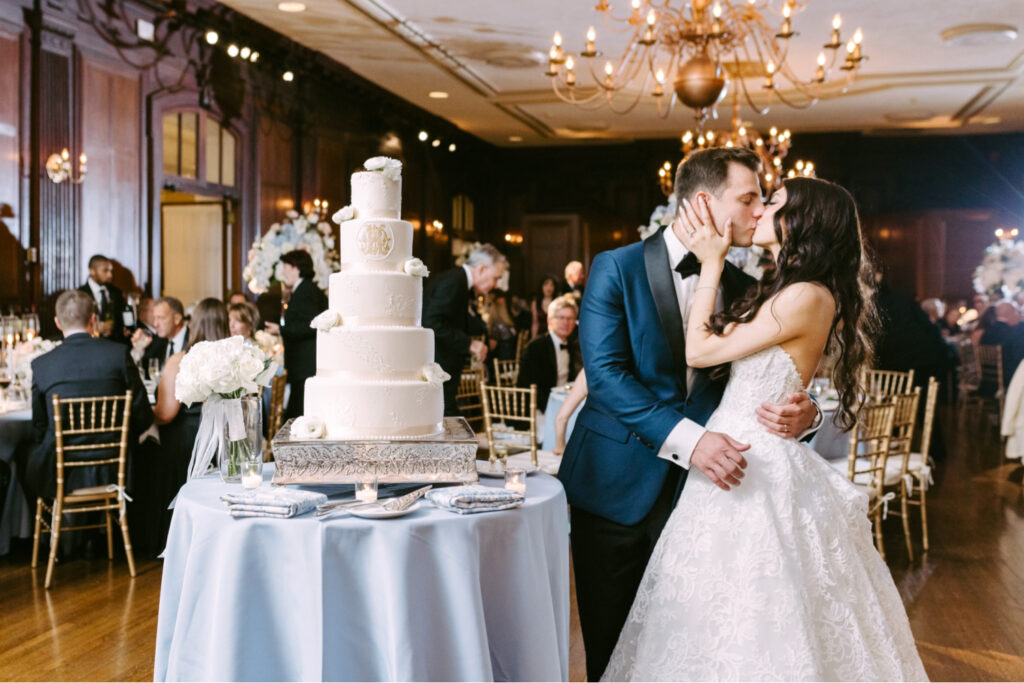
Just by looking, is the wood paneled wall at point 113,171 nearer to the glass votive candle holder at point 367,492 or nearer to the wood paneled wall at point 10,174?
the wood paneled wall at point 10,174

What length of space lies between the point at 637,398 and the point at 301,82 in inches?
337

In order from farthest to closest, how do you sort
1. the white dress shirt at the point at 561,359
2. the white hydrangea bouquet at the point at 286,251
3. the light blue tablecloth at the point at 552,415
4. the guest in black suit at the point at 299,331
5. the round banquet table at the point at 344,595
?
the white hydrangea bouquet at the point at 286,251 < the guest in black suit at the point at 299,331 < the white dress shirt at the point at 561,359 < the light blue tablecloth at the point at 552,415 < the round banquet table at the point at 344,595

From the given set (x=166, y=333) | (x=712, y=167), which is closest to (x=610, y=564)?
(x=712, y=167)

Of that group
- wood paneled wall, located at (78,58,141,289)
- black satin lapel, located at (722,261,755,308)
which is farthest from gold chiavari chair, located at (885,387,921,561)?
wood paneled wall, located at (78,58,141,289)

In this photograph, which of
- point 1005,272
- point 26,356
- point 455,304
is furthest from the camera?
point 1005,272

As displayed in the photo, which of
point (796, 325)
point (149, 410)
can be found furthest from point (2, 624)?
point (796, 325)

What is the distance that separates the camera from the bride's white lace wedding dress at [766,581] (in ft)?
7.25

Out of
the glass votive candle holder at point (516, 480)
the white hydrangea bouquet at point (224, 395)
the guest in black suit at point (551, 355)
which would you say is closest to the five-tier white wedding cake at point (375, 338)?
the glass votive candle holder at point (516, 480)

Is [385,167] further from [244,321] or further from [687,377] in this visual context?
[244,321]

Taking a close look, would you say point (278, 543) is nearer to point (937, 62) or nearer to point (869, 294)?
point (869, 294)

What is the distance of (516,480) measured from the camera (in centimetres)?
241

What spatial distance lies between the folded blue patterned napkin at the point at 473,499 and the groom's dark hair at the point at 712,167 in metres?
0.92

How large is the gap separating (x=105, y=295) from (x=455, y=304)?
9.83 ft

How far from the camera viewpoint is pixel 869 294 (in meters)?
2.48
